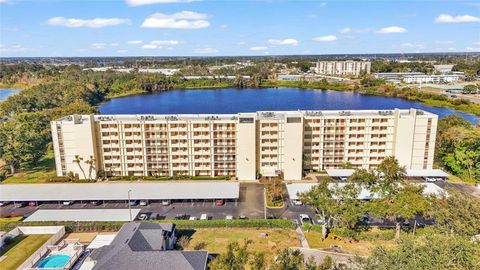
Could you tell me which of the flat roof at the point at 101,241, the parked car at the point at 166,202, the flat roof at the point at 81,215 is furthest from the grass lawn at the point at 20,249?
the parked car at the point at 166,202

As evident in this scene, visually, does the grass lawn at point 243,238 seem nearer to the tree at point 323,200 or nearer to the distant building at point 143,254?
the tree at point 323,200

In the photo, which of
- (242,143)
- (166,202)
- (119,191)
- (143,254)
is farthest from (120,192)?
(143,254)

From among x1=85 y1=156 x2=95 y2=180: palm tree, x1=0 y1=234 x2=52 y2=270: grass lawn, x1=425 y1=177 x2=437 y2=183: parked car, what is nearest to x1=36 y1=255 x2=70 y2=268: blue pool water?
x1=0 y1=234 x2=52 y2=270: grass lawn

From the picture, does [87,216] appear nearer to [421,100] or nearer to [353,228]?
[353,228]

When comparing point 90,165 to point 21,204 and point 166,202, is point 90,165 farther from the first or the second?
point 166,202

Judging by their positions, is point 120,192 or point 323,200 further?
point 120,192

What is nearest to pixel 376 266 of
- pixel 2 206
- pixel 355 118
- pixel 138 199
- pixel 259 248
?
pixel 259 248
